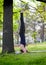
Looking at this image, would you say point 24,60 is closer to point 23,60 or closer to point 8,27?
point 23,60

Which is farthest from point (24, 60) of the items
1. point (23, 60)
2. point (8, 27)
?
point (8, 27)

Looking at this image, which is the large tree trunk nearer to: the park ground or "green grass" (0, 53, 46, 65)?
the park ground

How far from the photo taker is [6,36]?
14.4 m

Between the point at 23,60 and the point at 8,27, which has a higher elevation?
the point at 8,27

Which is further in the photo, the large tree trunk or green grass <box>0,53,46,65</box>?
the large tree trunk

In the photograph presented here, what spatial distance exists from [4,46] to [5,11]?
1.91 m

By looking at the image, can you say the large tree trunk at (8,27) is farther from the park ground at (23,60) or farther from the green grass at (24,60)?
the green grass at (24,60)

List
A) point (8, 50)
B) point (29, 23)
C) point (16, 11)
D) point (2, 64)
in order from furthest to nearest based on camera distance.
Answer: point (29, 23) → point (16, 11) → point (8, 50) → point (2, 64)

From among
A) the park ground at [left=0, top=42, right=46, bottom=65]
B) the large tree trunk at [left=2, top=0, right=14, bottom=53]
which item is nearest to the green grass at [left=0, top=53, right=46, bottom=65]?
the park ground at [left=0, top=42, right=46, bottom=65]

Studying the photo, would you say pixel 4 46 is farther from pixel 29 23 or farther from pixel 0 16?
pixel 29 23

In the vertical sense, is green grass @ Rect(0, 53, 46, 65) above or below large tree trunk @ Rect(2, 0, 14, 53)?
below

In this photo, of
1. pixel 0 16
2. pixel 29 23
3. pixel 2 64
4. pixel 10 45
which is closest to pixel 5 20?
pixel 10 45

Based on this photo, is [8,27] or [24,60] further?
[8,27]

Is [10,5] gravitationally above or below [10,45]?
above
